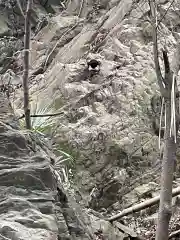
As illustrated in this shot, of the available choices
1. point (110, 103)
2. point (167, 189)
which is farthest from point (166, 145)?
point (110, 103)

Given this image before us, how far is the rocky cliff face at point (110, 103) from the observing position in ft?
20.4

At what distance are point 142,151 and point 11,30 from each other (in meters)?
8.19

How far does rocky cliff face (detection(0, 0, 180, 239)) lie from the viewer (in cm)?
621

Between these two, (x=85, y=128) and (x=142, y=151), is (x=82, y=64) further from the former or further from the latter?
(x=142, y=151)

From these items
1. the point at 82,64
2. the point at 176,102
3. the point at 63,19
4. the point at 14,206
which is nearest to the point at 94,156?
the point at 82,64

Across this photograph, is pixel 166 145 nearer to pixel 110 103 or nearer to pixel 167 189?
pixel 167 189

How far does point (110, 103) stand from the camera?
22.6ft

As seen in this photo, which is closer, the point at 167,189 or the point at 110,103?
the point at 167,189

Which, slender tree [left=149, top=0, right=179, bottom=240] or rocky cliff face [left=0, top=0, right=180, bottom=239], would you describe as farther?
Result: rocky cliff face [left=0, top=0, right=180, bottom=239]

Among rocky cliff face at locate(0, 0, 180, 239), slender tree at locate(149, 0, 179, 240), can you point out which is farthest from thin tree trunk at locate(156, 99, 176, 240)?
rocky cliff face at locate(0, 0, 180, 239)

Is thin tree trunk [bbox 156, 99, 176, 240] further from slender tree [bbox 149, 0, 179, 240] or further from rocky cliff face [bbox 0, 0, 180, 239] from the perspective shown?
rocky cliff face [bbox 0, 0, 180, 239]

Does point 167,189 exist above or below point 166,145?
below

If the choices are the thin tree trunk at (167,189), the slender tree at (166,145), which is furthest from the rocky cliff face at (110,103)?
the thin tree trunk at (167,189)

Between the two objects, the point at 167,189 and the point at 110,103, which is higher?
the point at 110,103
